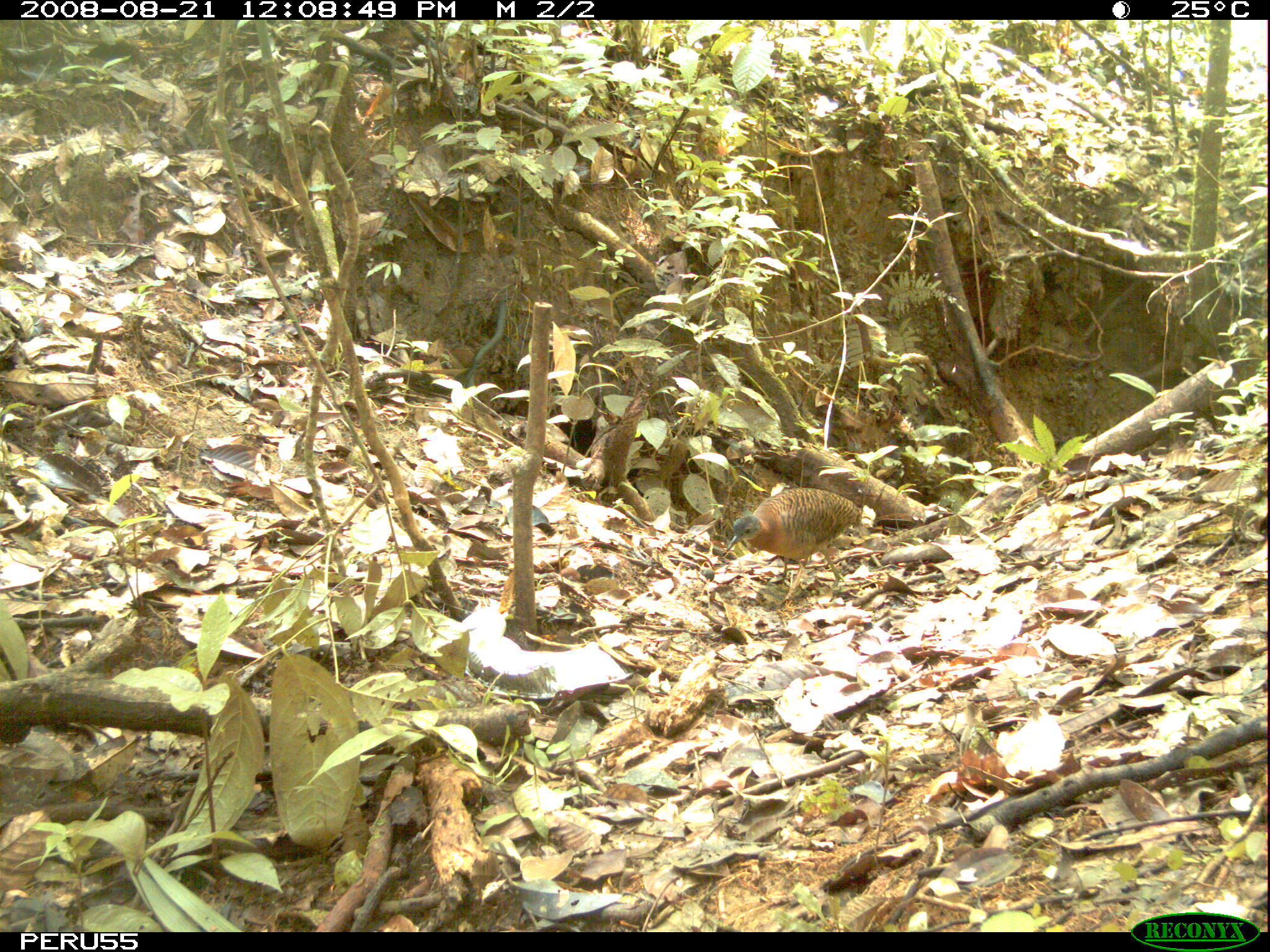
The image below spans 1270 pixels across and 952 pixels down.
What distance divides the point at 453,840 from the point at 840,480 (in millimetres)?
3523

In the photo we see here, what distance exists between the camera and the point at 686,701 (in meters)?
2.42

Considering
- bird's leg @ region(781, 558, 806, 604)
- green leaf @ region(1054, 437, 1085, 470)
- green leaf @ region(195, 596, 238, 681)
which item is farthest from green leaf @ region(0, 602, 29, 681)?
green leaf @ region(1054, 437, 1085, 470)

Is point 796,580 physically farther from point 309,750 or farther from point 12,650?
point 12,650

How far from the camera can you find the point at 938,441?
6.18 meters

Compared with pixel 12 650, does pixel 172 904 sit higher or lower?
lower

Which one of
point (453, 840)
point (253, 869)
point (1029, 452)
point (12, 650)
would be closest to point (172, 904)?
point (253, 869)

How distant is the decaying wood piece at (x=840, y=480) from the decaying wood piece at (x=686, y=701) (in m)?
2.47

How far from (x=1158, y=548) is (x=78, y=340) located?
3.86 meters

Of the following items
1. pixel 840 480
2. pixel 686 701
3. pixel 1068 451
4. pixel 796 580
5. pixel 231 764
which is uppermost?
pixel 1068 451

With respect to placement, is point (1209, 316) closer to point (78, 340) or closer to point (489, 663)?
point (489, 663)

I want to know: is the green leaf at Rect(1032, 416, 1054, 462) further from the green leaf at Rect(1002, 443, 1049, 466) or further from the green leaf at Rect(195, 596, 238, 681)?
the green leaf at Rect(195, 596, 238, 681)

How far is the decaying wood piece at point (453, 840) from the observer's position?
1.67 m

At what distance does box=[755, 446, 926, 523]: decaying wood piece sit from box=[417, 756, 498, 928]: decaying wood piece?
129 inches

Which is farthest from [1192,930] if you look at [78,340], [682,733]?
[78,340]
